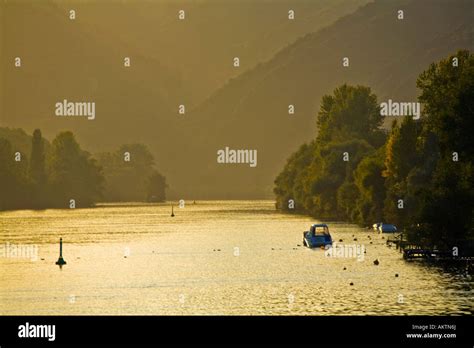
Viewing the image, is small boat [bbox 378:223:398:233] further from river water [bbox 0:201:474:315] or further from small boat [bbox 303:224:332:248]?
small boat [bbox 303:224:332:248]

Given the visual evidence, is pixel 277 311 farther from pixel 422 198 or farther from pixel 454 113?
pixel 454 113

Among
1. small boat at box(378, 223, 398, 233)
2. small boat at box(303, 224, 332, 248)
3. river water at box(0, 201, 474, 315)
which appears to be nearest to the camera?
river water at box(0, 201, 474, 315)

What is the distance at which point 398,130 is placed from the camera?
178500mm

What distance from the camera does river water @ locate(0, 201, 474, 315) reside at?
82.9 metres

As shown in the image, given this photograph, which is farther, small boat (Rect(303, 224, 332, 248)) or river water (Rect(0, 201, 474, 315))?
small boat (Rect(303, 224, 332, 248))

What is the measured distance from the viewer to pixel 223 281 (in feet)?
343

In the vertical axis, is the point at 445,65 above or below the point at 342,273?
above
